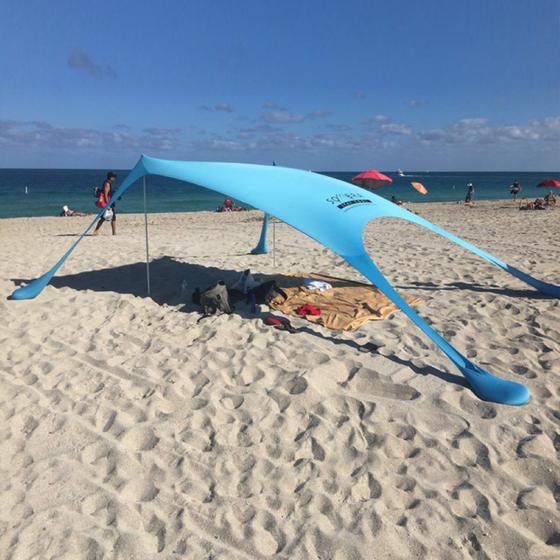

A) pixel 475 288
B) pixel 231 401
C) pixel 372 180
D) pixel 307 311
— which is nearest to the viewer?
pixel 231 401

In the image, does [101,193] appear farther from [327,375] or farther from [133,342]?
[327,375]

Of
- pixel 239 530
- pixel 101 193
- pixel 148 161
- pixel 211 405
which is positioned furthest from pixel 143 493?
pixel 101 193

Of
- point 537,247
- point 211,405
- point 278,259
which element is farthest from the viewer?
point 537,247

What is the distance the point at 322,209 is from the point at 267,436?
3.00m

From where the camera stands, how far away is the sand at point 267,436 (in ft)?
8.93

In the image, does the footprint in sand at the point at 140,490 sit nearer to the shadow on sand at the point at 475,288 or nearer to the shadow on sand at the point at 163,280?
the shadow on sand at the point at 163,280

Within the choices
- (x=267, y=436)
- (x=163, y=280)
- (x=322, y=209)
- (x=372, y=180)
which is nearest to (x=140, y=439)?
Answer: (x=267, y=436)

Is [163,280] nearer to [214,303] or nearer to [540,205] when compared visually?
[214,303]

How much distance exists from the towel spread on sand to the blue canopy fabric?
36.5 inches

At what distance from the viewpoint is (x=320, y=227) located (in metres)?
5.27

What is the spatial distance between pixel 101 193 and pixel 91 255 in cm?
333

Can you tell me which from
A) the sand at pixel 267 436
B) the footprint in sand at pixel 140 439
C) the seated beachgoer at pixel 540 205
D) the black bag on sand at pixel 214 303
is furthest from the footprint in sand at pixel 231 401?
the seated beachgoer at pixel 540 205

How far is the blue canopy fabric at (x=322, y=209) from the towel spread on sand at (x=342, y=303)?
Answer: 93 cm

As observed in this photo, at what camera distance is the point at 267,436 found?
3525 millimetres
